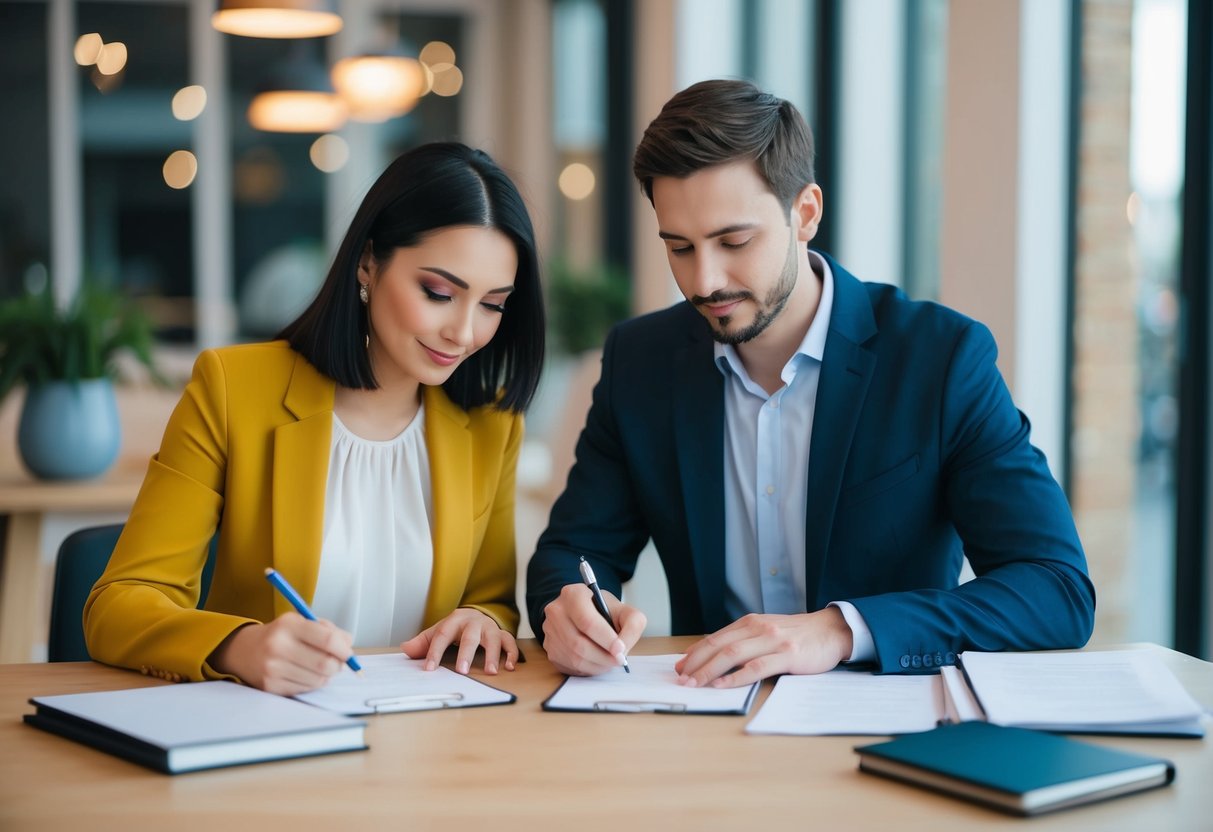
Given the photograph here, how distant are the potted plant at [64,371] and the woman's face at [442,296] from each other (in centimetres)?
190

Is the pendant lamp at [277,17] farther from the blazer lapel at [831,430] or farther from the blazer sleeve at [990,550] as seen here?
the blazer sleeve at [990,550]

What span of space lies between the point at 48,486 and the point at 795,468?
8.00 ft

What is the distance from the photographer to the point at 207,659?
1.58 meters

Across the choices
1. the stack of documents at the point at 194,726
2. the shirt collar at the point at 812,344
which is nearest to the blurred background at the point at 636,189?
the shirt collar at the point at 812,344

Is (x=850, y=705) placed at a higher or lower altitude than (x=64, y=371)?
lower

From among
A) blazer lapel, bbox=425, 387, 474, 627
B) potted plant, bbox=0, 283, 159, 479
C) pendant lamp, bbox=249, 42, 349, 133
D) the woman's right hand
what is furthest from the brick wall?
pendant lamp, bbox=249, 42, 349, 133

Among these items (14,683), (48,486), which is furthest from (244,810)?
(48,486)

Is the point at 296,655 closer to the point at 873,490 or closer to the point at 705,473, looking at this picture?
the point at 705,473

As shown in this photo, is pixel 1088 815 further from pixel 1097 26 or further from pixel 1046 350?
pixel 1097 26

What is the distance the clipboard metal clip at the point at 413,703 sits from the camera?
4.83 ft

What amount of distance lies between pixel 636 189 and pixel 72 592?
4758mm

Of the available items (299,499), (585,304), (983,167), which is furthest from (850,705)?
(585,304)

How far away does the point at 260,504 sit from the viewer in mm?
1961

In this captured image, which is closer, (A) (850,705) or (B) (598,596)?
(A) (850,705)
